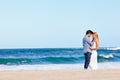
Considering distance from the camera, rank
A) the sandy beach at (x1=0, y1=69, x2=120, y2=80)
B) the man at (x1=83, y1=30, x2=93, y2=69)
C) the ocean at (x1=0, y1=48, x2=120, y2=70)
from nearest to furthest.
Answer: the sandy beach at (x1=0, y1=69, x2=120, y2=80) → the man at (x1=83, y1=30, x2=93, y2=69) → the ocean at (x1=0, y1=48, x2=120, y2=70)

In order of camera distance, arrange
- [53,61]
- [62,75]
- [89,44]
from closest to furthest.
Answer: [62,75] → [89,44] → [53,61]

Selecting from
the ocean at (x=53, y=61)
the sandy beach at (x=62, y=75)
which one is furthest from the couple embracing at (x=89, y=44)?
the ocean at (x=53, y=61)

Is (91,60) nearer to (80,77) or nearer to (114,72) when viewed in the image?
(114,72)

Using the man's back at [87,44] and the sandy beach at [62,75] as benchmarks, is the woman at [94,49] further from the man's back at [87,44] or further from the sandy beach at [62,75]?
the sandy beach at [62,75]

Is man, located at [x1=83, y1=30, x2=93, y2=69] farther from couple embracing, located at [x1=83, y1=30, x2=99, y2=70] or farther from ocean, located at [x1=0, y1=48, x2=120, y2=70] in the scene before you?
ocean, located at [x1=0, y1=48, x2=120, y2=70]

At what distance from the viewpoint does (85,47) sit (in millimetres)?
14836

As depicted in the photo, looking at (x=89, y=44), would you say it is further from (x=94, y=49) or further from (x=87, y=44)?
(x=94, y=49)

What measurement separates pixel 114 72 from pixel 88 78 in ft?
5.12

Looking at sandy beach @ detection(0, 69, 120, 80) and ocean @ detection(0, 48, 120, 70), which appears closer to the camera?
sandy beach @ detection(0, 69, 120, 80)

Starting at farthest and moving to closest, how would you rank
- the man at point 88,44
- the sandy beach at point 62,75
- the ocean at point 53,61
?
the ocean at point 53,61
the man at point 88,44
the sandy beach at point 62,75

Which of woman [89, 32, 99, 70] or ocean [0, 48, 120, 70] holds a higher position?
woman [89, 32, 99, 70]

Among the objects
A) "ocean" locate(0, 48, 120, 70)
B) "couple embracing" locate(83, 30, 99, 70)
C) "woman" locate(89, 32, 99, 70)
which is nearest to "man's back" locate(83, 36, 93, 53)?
"couple embracing" locate(83, 30, 99, 70)

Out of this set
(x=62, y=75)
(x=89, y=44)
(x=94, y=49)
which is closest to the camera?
(x=62, y=75)

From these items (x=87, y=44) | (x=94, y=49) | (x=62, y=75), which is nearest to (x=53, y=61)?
(x=94, y=49)
